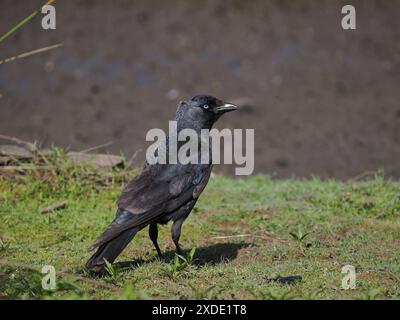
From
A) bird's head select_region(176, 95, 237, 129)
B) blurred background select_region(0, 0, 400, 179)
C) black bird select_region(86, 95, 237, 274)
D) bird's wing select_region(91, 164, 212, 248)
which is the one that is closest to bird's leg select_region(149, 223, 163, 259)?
black bird select_region(86, 95, 237, 274)

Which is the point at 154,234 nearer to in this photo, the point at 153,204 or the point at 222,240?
the point at 153,204

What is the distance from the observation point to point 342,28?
1447 cm

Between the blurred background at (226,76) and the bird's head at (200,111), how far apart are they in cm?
314

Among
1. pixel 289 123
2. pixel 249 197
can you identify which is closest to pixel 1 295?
pixel 249 197

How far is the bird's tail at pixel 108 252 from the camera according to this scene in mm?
6129

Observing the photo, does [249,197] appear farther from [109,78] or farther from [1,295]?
[109,78]

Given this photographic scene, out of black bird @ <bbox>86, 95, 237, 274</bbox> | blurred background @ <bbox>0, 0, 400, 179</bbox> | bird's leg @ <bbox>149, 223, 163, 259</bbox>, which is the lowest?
bird's leg @ <bbox>149, 223, 163, 259</bbox>

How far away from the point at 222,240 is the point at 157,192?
125 centimetres

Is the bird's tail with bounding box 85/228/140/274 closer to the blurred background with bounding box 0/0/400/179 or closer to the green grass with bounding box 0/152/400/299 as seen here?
the green grass with bounding box 0/152/400/299

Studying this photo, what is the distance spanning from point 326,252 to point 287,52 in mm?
7567

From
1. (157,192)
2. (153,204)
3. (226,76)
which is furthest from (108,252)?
(226,76)

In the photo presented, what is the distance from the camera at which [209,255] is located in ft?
23.4

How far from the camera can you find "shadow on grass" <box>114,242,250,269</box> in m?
6.74

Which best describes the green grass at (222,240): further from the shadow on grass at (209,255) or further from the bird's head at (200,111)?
the bird's head at (200,111)
